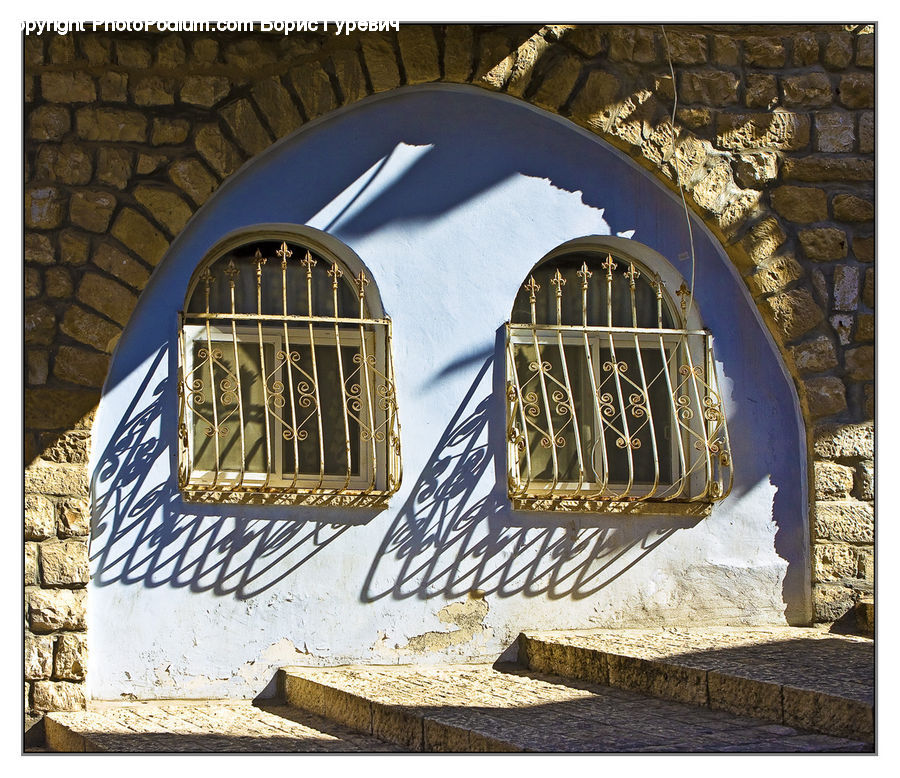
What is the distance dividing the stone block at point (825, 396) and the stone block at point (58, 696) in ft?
12.1

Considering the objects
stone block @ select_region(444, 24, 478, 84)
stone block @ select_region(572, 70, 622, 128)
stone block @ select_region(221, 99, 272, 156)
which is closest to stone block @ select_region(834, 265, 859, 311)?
stone block @ select_region(572, 70, 622, 128)

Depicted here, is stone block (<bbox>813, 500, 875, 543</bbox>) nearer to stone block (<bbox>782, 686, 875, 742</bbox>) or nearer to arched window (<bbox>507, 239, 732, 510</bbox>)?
arched window (<bbox>507, 239, 732, 510</bbox>)

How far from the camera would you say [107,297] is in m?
5.57

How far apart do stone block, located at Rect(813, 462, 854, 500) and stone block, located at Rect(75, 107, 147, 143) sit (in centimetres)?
359

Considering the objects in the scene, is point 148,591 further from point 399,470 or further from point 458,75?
point 458,75

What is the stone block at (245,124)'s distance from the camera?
574cm

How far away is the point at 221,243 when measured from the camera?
19.3 feet

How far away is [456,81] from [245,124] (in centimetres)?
103

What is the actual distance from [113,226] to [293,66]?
3.61 feet

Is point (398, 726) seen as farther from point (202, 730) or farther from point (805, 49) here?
point (805, 49)

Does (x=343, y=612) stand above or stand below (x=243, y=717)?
above

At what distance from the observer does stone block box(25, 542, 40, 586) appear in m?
5.36

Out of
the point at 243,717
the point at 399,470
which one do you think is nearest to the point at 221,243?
the point at 399,470

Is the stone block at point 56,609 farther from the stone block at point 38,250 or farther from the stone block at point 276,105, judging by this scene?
the stone block at point 276,105
